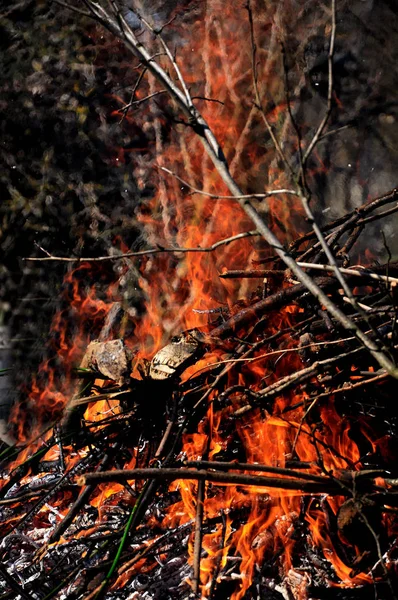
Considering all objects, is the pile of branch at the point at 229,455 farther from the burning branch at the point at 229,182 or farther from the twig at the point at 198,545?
the burning branch at the point at 229,182

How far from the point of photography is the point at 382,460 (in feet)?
9.02

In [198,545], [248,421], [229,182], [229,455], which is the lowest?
[229,455]

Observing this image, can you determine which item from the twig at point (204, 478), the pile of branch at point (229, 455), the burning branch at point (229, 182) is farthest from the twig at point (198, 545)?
the burning branch at point (229, 182)

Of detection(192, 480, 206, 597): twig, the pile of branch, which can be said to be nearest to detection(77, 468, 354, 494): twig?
the pile of branch

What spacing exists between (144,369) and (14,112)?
12.9ft

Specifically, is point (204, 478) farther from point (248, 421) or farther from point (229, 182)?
point (229, 182)

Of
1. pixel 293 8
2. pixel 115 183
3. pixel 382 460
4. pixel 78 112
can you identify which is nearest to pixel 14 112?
pixel 78 112

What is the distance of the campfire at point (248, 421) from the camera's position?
7.67 ft

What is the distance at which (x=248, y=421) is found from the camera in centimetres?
306

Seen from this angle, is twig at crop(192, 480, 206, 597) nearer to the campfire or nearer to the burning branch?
the campfire

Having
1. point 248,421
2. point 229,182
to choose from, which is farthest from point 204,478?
point 229,182

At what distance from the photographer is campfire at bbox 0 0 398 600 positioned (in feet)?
7.67

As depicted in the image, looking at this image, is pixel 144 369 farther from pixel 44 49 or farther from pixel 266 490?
pixel 44 49

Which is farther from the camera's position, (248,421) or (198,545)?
(248,421)
